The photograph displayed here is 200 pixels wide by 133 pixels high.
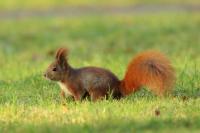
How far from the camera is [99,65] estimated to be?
1216 centimetres

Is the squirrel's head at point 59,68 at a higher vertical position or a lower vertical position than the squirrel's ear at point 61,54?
lower

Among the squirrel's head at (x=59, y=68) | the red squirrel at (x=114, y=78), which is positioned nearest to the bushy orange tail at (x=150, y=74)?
the red squirrel at (x=114, y=78)

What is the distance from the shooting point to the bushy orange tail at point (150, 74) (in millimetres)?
8492

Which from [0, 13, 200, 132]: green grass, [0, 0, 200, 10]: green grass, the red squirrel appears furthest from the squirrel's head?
[0, 0, 200, 10]: green grass

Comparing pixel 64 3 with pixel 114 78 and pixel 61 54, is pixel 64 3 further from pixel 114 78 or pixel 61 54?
pixel 114 78

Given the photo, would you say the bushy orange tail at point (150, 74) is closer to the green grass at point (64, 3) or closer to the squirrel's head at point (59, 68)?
the squirrel's head at point (59, 68)

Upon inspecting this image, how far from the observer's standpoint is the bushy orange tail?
334 inches

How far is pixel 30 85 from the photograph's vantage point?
10203 mm

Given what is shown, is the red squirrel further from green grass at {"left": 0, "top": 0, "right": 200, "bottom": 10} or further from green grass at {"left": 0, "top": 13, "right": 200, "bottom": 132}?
green grass at {"left": 0, "top": 0, "right": 200, "bottom": 10}

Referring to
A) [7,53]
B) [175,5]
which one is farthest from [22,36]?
[175,5]

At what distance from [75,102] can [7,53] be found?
777 centimetres

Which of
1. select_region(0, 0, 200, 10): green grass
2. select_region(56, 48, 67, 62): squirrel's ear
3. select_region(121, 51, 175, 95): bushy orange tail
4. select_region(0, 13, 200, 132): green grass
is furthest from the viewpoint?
select_region(0, 0, 200, 10): green grass

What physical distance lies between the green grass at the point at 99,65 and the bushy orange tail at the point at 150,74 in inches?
5.9

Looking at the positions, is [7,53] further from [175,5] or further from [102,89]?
[175,5]
